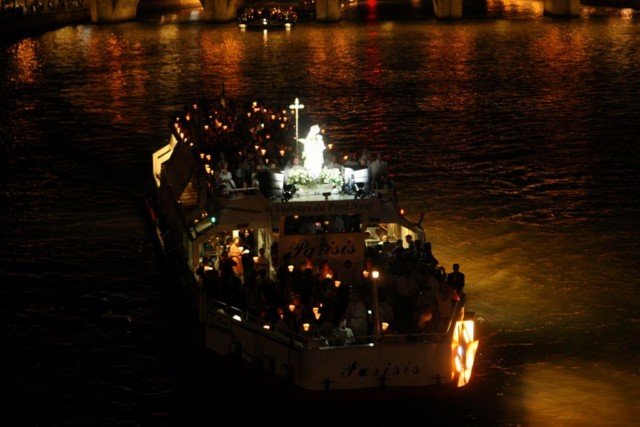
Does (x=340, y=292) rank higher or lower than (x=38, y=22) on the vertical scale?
lower

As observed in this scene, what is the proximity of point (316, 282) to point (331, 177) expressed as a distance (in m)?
2.28

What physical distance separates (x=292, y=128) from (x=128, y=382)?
10.1 metres

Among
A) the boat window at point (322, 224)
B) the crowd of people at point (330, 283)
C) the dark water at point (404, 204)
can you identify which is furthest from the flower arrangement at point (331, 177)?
the dark water at point (404, 204)

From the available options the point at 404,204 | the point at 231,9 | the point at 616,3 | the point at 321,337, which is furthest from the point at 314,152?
the point at 616,3

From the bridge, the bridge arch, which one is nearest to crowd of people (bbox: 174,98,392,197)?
the bridge

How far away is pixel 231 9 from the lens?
81.8m

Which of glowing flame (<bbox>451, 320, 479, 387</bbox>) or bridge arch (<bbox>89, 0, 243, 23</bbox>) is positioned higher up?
bridge arch (<bbox>89, 0, 243, 23</bbox>)

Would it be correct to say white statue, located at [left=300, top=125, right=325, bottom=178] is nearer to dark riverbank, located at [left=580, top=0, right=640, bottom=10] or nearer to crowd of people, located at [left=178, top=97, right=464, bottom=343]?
crowd of people, located at [left=178, top=97, right=464, bottom=343]

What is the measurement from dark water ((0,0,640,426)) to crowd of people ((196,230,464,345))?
1153 mm

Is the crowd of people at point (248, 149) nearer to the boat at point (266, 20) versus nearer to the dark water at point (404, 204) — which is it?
the dark water at point (404, 204)

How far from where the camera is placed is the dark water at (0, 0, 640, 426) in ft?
52.9

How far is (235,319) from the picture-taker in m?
15.4

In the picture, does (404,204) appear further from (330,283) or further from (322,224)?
(330,283)

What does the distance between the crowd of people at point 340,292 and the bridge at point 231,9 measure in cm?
6244
